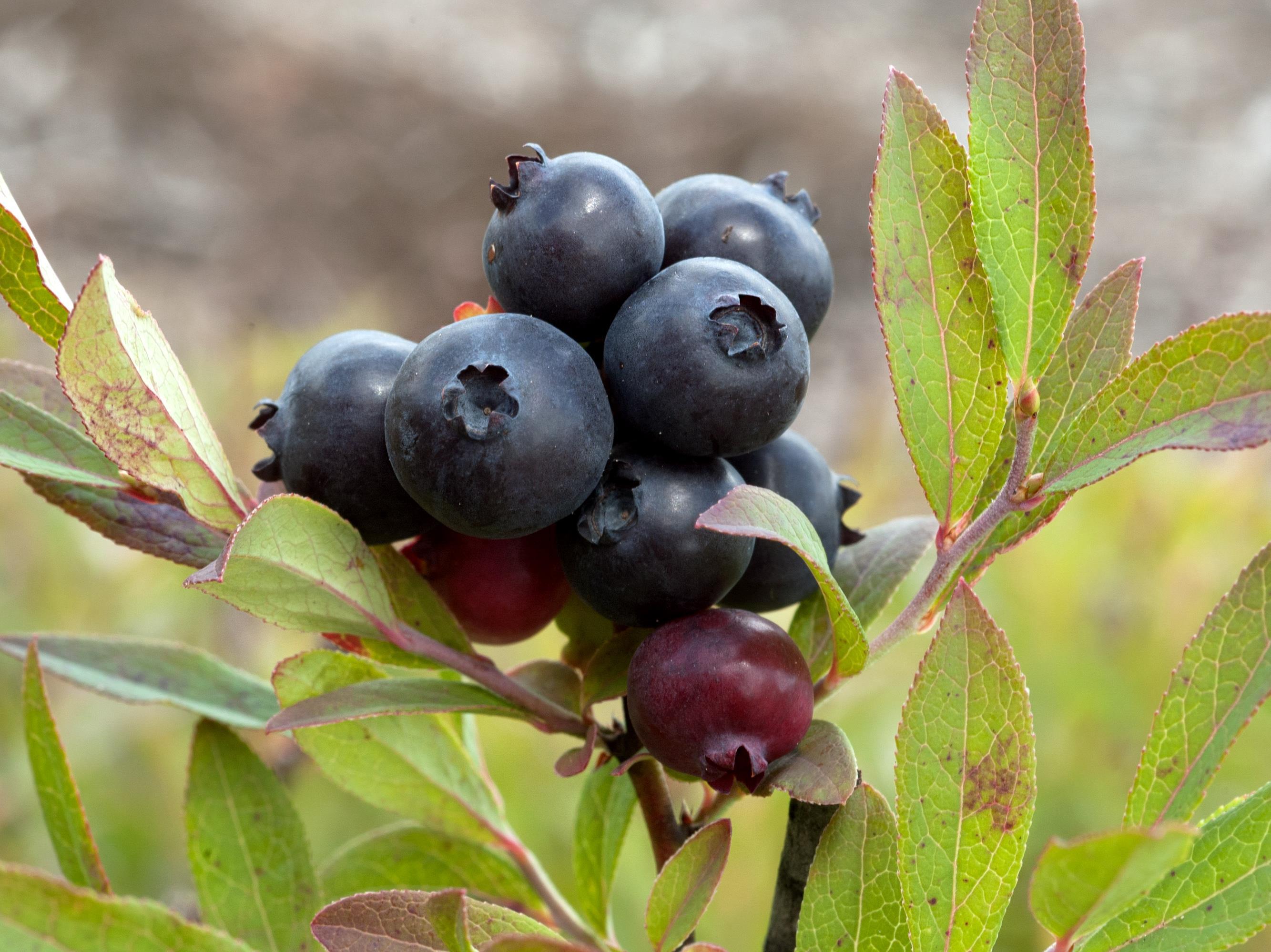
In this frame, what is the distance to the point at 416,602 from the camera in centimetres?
79

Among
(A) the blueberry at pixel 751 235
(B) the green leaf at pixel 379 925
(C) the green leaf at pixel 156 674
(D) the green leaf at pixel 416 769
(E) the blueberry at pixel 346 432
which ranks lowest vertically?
(B) the green leaf at pixel 379 925

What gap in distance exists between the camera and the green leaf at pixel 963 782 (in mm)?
625

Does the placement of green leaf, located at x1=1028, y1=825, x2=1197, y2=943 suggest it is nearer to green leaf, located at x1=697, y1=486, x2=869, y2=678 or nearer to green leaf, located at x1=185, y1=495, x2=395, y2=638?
green leaf, located at x1=697, y1=486, x2=869, y2=678

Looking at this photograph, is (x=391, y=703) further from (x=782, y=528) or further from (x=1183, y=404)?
(x=1183, y=404)

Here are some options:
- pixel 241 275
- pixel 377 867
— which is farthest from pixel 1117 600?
pixel 241 275

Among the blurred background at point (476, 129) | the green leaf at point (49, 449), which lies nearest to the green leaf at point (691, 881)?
the green leaf at point (49, 449)

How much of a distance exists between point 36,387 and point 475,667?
0.42 m

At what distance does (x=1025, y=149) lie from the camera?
0.69 meters

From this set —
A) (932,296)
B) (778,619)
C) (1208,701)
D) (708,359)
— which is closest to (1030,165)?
(932,296)

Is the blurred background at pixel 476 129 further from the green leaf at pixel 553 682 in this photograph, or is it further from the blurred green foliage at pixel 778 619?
the green leaf at pixel 553 682

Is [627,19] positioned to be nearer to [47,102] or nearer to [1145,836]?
[47,102]

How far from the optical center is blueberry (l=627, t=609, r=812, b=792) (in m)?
0.67

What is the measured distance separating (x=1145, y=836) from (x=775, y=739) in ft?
0.87

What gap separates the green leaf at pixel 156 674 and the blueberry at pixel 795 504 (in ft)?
1.50
